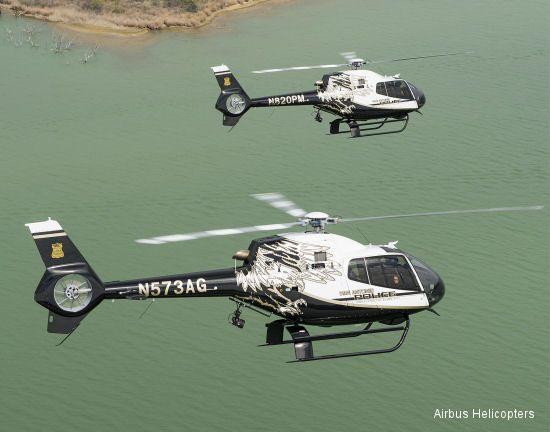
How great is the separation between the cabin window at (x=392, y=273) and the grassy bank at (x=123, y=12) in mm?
36934

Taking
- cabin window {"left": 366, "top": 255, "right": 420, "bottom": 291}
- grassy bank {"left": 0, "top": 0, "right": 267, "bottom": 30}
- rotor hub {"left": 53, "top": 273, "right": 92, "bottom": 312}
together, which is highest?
grassy bank {"left": 0, "top": 0, "right": 267, "bottom": 30}

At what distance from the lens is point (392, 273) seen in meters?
31.7

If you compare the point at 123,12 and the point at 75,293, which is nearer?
the point at 75,293

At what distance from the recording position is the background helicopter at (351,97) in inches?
1810

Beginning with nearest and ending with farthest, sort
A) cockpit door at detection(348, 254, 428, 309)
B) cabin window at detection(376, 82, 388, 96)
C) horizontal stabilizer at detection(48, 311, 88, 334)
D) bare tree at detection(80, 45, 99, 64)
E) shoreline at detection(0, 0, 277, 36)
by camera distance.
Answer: horizontal stabilizer at detection(48, 311, 88, 334) → cockpit door at detection(348, 254, 428, 309) → cabin window at detection(376, 82, 388, 96) → bare tree at detection(80, 45, 99, 64) → shoreline at detection(0, 0, 277, 36)

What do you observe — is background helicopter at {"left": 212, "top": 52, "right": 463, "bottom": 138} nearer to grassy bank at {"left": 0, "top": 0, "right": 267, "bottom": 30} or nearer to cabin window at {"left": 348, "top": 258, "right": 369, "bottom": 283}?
cabin window at {"left": 348, "top": 258, "right": 369, "bottom": 283}

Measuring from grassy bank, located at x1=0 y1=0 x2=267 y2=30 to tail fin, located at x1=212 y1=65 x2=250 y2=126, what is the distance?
20.5 meters

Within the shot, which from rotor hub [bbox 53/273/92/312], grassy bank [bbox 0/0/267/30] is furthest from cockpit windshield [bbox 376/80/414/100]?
grassy bank [bbox 0/0/267/30]

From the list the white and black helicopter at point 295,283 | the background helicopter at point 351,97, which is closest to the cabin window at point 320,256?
the white and black helicopter at point 295,283

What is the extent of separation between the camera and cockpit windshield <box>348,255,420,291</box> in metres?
31.6

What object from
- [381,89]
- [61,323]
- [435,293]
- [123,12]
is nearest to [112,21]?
[123,12]

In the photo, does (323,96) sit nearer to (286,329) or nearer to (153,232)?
(153,232)

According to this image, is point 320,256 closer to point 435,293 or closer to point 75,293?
point 435,293

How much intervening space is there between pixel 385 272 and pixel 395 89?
50.9ft
